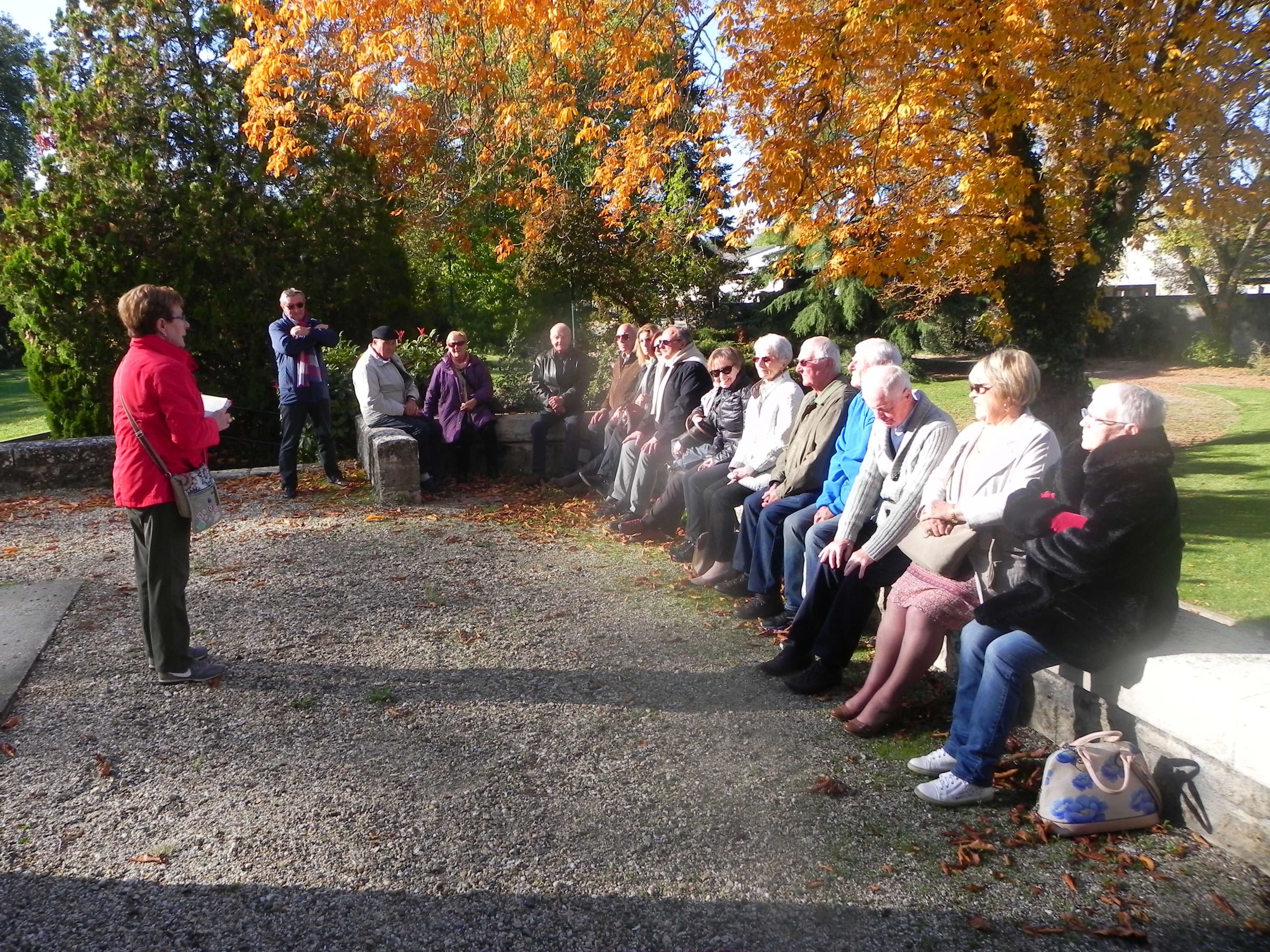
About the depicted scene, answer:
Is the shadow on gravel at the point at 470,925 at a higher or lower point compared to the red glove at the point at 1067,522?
lower

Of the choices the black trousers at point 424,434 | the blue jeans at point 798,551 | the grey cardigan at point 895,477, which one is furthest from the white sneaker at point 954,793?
the black trousers at point 424,434

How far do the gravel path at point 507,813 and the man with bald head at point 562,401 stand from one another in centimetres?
383

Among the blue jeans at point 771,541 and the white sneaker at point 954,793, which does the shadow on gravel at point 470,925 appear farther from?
the blue jeans at point 771,541

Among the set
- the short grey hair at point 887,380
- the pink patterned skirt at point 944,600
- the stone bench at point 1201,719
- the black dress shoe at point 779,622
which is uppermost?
the short grey hair at point 887,380

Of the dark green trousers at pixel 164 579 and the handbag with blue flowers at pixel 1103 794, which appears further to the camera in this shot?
the dark green trousers at pixel 164 579

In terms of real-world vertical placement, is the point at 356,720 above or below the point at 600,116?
A: below

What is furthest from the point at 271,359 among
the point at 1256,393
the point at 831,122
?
the point at 1256,393

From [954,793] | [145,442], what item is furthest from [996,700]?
[145,442]

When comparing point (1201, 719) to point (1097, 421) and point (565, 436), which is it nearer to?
point (1097, 421)

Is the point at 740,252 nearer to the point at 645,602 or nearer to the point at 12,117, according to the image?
the point at 645,602

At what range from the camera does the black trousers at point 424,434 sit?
30.9ft

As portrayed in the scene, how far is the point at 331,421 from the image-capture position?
10.4 meters

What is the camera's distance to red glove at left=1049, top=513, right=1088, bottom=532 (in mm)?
3605

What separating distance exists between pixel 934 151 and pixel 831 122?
969 mm
